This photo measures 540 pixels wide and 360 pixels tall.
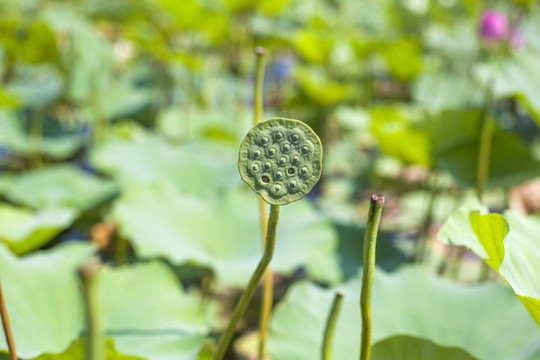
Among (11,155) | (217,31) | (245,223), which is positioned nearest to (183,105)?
(217,31)

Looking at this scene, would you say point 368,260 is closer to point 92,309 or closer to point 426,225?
point 92,309

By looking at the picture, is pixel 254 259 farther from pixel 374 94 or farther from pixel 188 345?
pixel 374 94

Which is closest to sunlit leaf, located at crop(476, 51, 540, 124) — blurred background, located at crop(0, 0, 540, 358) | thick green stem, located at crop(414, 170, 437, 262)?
blurred background, located at crop(0, 0, 540, 358)

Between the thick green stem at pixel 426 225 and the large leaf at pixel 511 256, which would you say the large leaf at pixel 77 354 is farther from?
the thick green stem at pixel 426 225

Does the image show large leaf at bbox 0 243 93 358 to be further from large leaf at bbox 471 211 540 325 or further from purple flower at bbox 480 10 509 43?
purple flower at bbox 480 10 509 43

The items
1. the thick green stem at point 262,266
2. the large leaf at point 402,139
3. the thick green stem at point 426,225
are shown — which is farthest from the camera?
the thick green stem at point 426,225

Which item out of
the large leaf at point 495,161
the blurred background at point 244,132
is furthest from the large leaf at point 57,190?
the large leaf at point 495,161
